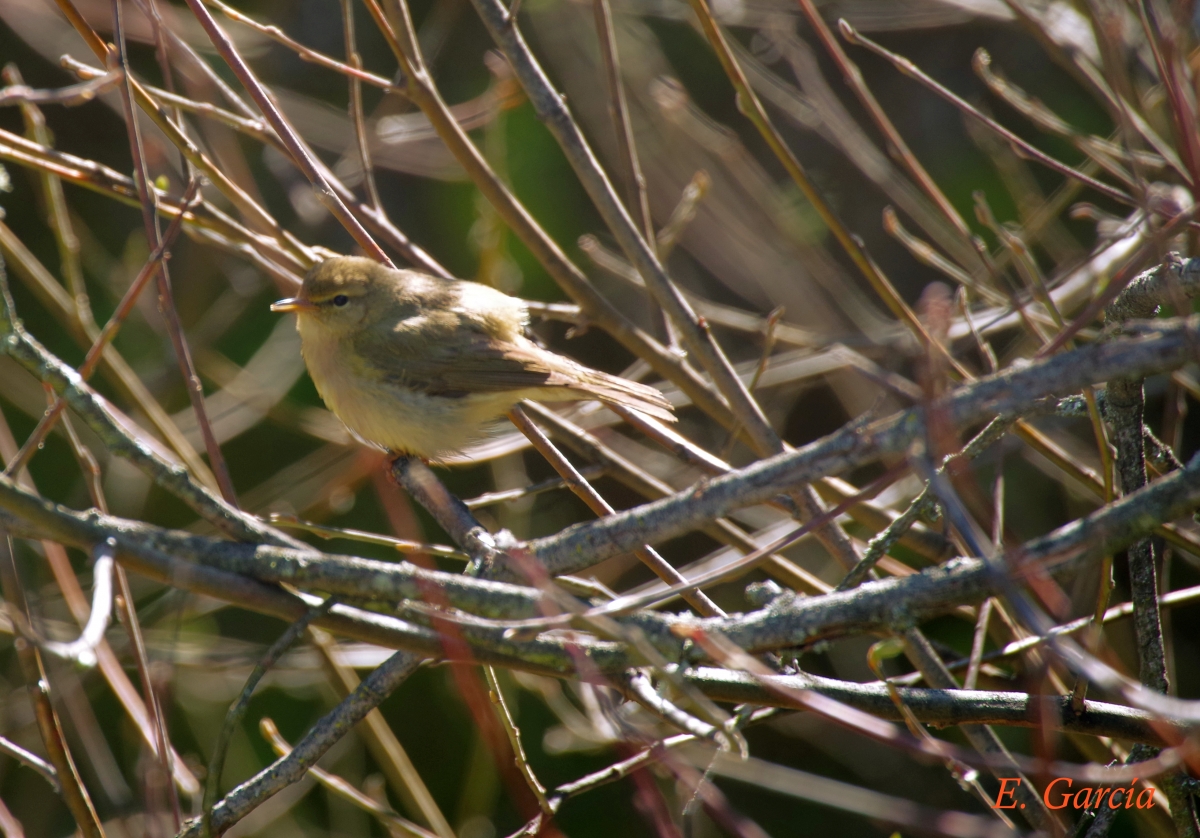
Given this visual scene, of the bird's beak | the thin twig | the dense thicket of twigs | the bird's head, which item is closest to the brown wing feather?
the dense thicket of twigs

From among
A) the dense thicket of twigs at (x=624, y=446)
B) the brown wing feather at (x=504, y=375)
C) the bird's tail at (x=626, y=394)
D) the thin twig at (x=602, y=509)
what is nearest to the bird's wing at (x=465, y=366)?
the brown wing feather at (x=504, y=375)

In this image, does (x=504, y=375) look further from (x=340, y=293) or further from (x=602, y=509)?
(x=602, y=509)

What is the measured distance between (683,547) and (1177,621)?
293 centimetres

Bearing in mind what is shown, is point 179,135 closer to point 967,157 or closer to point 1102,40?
point 1102,40

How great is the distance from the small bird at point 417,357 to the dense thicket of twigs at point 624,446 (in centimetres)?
16

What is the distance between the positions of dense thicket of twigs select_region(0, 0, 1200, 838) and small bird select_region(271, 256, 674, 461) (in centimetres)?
16

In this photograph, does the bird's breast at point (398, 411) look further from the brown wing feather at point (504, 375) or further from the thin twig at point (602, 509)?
the thin twig at point (602, 509)

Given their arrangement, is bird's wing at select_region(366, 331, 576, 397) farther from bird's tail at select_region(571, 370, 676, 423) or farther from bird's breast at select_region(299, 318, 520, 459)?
bird's tail at select_region(571, 370, 676, 423)

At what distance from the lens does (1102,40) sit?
2.01 metres

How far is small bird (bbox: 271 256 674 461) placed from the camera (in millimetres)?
3992

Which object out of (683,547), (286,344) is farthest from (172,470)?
(683,547)

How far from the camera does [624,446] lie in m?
5.74

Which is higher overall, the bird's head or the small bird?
the bird's head

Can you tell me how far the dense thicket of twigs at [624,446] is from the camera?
1766 millimetres
